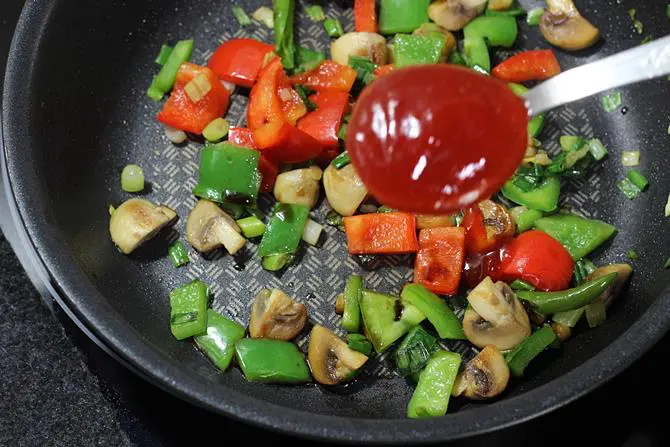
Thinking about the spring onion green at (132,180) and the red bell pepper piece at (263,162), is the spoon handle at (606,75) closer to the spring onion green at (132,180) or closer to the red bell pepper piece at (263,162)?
the red bell pepper piece at (263,162)

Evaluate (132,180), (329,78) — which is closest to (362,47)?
(329,78)

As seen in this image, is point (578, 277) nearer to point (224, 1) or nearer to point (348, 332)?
point (348, 332)

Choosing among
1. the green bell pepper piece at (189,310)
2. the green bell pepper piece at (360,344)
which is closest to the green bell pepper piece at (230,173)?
the green bell pepper piece at (189,310)

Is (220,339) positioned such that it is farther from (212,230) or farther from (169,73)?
(169,73)

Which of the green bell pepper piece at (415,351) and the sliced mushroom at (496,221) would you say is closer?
the green bell pepper piece at (415,351)

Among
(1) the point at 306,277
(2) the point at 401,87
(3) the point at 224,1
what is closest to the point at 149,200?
(1) the point at 306,277

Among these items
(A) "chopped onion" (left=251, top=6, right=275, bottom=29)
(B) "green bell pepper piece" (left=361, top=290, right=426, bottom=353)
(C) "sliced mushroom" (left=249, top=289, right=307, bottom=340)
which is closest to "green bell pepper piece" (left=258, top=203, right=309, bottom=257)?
(C) "sliced mushroom" (left=249, top=289, right=307, bottom=340)

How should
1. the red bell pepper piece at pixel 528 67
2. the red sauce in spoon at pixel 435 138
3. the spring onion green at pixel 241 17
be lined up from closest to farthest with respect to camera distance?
1. the red sauce in spoon at pixel 435 138
2. the red bell pepper piece at pixel 528 67
3. the spring onion green at pixel 241 17

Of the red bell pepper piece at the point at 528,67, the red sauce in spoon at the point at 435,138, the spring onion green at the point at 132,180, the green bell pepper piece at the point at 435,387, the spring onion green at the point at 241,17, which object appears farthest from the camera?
the spring onion green at the point at 241,17
